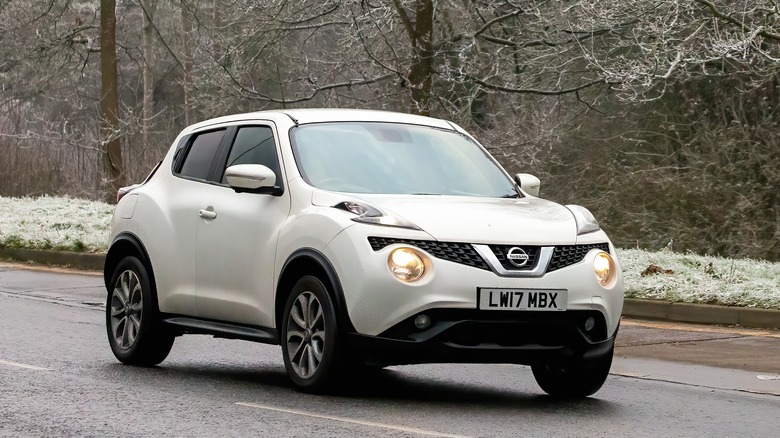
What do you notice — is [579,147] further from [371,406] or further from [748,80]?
[371,406]

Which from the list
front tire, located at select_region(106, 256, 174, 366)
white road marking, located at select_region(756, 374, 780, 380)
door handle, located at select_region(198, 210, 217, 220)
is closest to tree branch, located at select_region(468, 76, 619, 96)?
white road marking, located at select_region(756, 374, 780, 380)

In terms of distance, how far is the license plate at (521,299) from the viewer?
7621 mm

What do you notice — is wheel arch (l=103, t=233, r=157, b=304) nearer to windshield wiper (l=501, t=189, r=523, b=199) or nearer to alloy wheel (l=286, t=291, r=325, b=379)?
alloy wheel (l=286, t=291, r=325, b=379)

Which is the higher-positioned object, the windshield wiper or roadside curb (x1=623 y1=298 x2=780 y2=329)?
the windshield wiper

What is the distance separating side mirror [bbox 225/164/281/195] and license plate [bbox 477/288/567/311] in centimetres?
165

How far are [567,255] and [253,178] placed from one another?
6.39ft

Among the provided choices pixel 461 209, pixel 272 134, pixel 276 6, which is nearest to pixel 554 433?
pixel 461 209

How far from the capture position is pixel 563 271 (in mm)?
7832

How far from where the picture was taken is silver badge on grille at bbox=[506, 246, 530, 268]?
304 inches

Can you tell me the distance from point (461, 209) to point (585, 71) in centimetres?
1461

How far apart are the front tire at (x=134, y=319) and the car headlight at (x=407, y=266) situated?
2485mm

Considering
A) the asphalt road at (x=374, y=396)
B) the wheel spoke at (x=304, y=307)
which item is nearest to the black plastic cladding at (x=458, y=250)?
the wheel spoke at (x=304, y=307)

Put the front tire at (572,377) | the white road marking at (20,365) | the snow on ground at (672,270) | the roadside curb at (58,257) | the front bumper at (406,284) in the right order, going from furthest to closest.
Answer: the roadside curb at (58,257), the snow on ground at (672,270), the white road marking at (20,365), the front tire at (572,377), the front bumper at (406,284)

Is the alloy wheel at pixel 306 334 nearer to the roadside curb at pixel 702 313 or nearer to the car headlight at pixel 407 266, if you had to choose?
the car headlight at pixel 407 266
